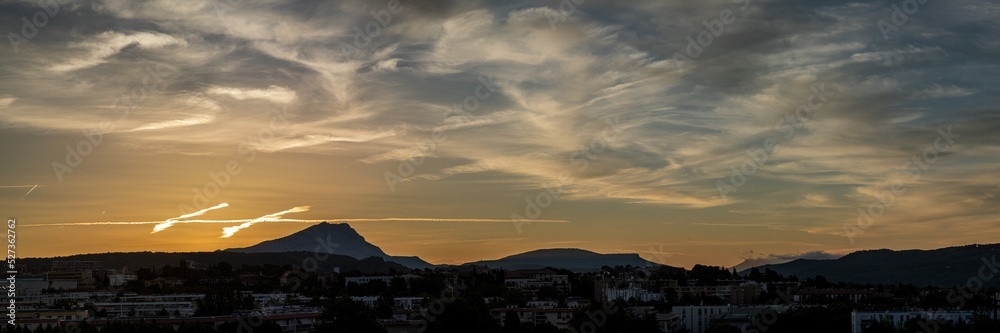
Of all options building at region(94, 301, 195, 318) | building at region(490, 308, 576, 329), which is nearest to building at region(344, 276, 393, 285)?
building at region(94, 301, 195, 318)

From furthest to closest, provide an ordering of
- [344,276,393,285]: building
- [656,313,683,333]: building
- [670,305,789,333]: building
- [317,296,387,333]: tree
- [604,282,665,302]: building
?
[344,276,393,285]: building → [604,282,665,302]: building → [670,305,789,333]: building → [656,313,683,333]: building → [317,296,387,333]: tree

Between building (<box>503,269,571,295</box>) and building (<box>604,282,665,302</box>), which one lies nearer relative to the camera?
building (<box>604,282,665,302</box>)

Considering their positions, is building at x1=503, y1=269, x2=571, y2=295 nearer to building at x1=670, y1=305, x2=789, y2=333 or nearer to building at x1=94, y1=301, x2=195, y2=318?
building at x1=670, y1=305, x2=789, y2=333

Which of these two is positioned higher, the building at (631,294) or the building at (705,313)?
the building at (631,294)

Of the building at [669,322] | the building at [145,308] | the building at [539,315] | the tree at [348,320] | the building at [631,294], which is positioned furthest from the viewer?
the building at [631,294]

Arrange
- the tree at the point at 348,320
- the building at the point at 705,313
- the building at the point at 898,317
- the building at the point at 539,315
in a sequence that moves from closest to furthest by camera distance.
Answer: the tree at the point at 348,320 < the building at the point at 898,317 < the building at the point at 539,315 < the building at the point at 705,313

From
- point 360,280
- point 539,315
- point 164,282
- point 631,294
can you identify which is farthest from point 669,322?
point 164,282

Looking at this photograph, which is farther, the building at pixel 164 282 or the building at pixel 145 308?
the building at pixel 164 282

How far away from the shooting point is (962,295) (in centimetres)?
13712

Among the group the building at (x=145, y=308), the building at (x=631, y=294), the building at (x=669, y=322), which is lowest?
the building at (x=669, y=322)

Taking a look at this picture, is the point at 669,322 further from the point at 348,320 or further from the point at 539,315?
the point at 348,320

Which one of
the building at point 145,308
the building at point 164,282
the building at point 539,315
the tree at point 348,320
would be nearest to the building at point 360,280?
the building at point 164,282

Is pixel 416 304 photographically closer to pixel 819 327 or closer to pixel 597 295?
pixel 597 295

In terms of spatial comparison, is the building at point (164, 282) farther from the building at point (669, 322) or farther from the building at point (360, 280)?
the building at point (669, 322)
